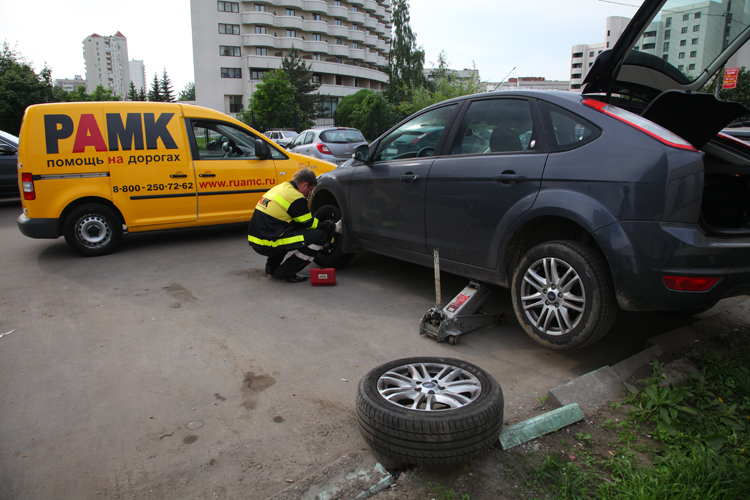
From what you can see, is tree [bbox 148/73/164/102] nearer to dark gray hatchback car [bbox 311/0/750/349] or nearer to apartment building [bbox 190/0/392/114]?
apartment building [bbox 190/0/392/114]

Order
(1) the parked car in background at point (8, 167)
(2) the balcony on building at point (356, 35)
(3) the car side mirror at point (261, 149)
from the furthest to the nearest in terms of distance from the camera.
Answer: (2) the balcony on building at point (356, 35), (1) the parked car in background at point (8, 167), (3) the car side mirror at point (261, 149)

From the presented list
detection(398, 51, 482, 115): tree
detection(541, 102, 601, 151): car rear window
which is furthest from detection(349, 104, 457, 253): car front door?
detection(398, 51, 482, 115): tree

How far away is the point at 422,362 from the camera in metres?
2.89

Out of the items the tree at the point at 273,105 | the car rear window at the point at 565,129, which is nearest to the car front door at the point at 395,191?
the car rear window at the point at 565,129

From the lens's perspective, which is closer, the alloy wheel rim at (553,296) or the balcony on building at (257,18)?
the alloy wheel rim at (553,296)

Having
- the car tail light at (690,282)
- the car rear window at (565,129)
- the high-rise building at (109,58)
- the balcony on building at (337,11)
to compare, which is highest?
the high-rise building at (109,58)

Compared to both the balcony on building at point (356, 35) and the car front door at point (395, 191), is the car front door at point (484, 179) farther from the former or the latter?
the balcony on building at point (356, 35)

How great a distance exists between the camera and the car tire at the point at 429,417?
2262 mm

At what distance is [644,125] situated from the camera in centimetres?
311

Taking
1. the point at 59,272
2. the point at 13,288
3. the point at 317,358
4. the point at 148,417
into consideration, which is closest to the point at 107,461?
the point at 148,417

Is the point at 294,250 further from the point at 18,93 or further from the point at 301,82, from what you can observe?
the point at 301,82

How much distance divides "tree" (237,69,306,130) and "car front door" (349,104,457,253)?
103 feet

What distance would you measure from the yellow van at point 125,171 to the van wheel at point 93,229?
0.01 metres

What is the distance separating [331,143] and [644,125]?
45.9 ft
